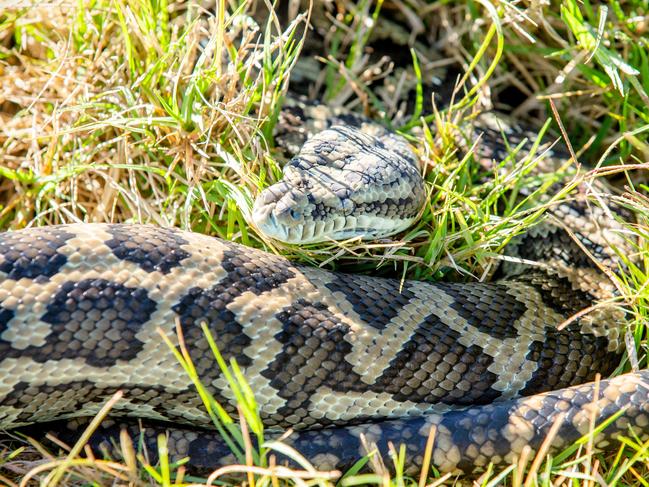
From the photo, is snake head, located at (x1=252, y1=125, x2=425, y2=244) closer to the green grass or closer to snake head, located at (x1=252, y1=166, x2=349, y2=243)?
snake head, located at (x1=252, y1=166, x2=349, y2=243)

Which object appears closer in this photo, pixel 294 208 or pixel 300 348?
pixel 300 348

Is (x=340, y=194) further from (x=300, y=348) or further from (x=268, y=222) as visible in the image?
(x=300, y=348)

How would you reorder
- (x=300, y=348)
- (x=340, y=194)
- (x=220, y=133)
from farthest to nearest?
(x=220, y=133) < (x=340, y=194) < (x=300, y=348)

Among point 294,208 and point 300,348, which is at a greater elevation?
point 294,208

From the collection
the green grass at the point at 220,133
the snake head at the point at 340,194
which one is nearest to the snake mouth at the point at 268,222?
the snake head at the point at 340,194

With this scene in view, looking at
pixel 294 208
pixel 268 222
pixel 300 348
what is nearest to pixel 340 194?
pixel 294 208

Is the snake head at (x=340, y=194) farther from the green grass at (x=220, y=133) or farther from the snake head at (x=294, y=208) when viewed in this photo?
the green grass at (x=220, y=133)

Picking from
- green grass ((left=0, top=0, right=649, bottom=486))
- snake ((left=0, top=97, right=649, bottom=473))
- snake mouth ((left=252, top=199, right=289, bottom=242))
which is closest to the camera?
snake ((left=0, top=97, right=649, bottom=473))

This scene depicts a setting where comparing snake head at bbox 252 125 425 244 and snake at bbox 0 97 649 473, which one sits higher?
snake head at bbox 252 125 425 244

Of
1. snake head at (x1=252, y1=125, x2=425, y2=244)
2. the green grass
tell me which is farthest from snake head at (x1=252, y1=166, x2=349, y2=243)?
the green grass
